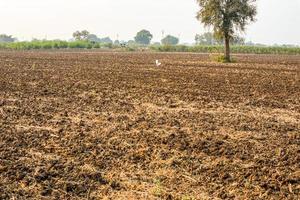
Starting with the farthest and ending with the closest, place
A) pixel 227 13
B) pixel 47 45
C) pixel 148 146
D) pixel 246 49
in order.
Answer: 1. pixel 246 49
2. pixel 47 45
3. pixel 227 13
4. pixel 148 146

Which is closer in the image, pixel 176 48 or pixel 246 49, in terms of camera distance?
pixel 246 49

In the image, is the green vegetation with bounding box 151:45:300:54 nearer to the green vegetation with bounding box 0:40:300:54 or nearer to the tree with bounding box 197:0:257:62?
the green vegetation with bounding box 0:40:300:54

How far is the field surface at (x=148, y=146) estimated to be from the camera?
24.1 ft

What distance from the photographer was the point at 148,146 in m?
9.69

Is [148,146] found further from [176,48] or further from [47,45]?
[176,48]

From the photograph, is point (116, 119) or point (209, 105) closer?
point (116, 119)

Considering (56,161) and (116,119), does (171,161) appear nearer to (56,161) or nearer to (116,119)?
(56,161)

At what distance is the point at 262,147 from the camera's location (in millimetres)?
9656

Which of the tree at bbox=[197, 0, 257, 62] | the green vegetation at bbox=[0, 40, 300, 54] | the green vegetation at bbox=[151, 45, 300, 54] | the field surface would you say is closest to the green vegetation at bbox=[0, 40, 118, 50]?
the green vegetation at bbox=[0, 40, 300, 54]

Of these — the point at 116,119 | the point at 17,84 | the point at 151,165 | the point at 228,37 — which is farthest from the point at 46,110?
the point at 228,37

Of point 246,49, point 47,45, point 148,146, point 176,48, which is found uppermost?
point 47,45

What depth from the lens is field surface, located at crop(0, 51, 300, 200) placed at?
7.34 meters

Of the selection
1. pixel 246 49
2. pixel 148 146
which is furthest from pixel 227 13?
pixel 246 49

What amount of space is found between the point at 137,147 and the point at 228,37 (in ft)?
117
